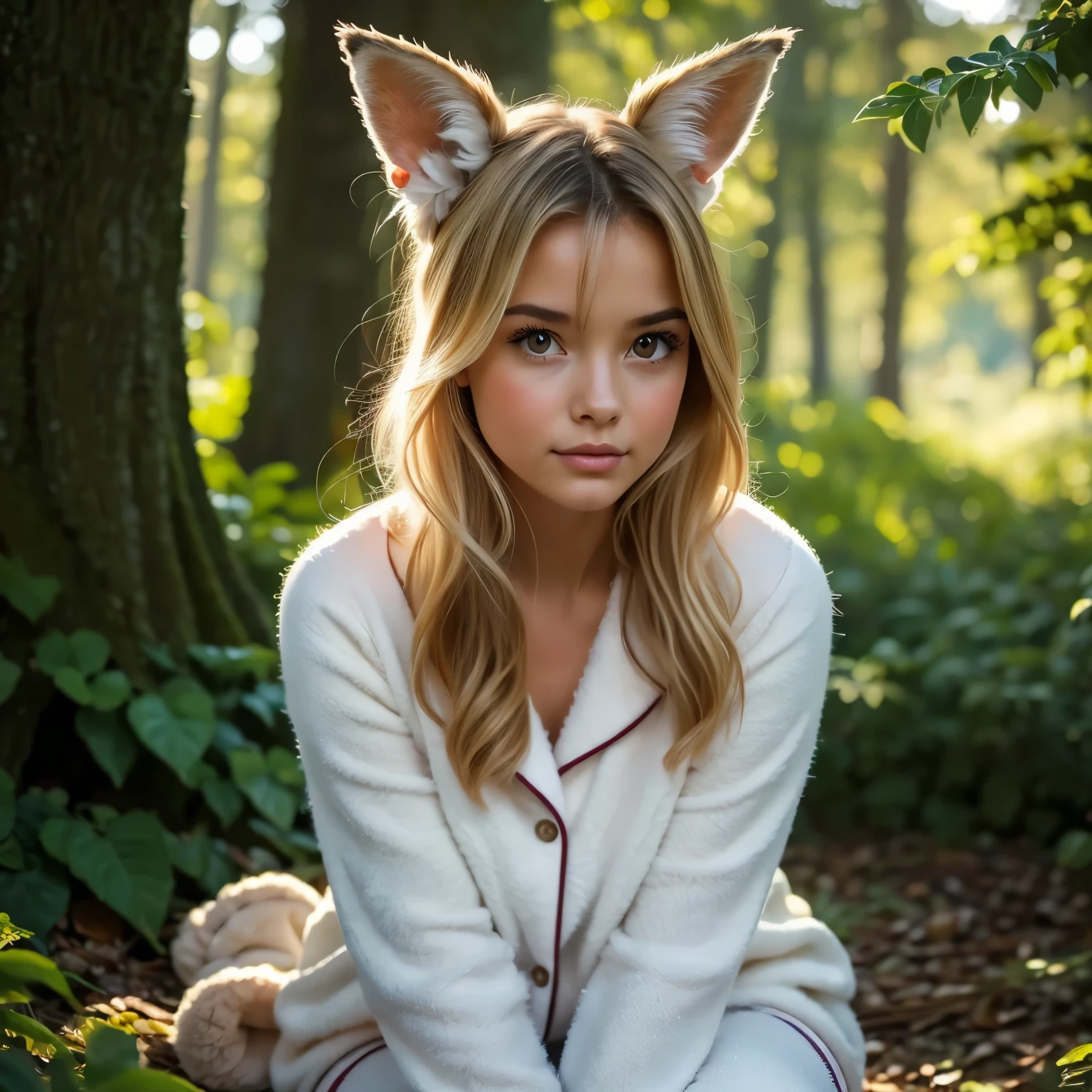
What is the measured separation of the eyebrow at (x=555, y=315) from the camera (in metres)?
1.75

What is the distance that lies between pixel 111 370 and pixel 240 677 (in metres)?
0.86

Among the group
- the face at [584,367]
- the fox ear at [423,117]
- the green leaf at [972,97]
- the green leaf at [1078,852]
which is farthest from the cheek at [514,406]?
the green leaf at [1078,852]

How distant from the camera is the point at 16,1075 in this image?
127 centimetres

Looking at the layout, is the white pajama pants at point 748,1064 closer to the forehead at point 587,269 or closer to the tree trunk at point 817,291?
the forehead at point 587,269

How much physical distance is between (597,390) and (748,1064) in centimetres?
108

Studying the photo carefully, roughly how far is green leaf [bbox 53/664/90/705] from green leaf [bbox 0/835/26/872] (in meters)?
0.33

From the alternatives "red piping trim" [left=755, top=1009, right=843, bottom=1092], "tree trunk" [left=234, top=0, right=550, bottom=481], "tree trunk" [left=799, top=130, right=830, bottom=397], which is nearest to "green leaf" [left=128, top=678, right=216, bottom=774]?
"red piping trim" [left=755, top=1009, right=843, bottom=1092]

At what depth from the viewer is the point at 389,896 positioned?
1.88 meters

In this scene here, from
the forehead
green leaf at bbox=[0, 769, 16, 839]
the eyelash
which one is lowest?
green leaf at bbox=[0, 769, 16, 839]

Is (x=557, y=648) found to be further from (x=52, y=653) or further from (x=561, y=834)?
(x=52, y=653)

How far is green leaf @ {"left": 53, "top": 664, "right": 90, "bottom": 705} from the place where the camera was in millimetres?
2683

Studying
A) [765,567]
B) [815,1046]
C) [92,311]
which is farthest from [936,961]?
[92,311]

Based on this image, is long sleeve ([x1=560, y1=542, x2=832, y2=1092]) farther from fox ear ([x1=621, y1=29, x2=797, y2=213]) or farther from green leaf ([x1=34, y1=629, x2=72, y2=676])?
green leaf ([x1=34, y1=629, x2=72, y2=676])

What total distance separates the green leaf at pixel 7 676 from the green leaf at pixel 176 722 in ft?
0.91
